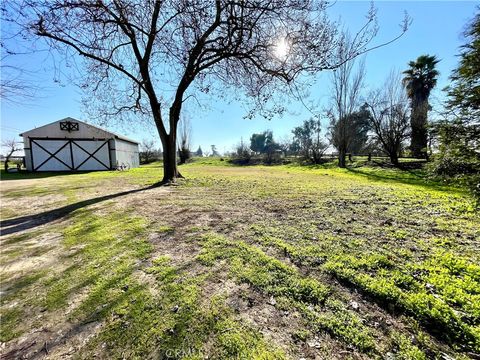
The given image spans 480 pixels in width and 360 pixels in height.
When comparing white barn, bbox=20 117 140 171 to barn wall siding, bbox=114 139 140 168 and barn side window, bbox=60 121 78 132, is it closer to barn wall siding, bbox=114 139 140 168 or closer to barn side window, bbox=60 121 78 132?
barn side window, bbox=60 121 78 132

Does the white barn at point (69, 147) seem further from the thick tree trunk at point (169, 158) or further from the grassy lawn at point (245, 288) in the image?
the grassy lawn at point (245, 288)

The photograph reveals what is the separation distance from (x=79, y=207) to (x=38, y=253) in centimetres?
293

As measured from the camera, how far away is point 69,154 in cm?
1914

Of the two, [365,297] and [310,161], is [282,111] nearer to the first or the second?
[365,297]

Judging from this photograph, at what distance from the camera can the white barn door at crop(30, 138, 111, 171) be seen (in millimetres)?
18464

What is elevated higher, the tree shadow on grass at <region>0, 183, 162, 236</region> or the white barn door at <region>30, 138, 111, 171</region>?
the white barn door at <region>30, 138, 111, 171</region>

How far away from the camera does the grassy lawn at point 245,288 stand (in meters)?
1.67

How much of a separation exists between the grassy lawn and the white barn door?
58.0 ft

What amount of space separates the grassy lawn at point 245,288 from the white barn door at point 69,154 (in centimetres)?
1767

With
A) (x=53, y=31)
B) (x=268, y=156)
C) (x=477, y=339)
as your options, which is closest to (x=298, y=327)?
(x=477, y=339)

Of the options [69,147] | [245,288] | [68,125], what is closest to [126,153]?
[69,147]

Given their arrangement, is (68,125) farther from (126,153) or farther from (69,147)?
(126,153)

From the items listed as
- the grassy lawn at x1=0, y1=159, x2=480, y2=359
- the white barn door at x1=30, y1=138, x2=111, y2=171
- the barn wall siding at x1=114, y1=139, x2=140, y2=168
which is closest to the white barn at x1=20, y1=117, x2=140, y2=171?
the white barn door at x1=30, y1=138, x2=111, y2=171

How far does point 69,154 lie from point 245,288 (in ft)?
75.3
